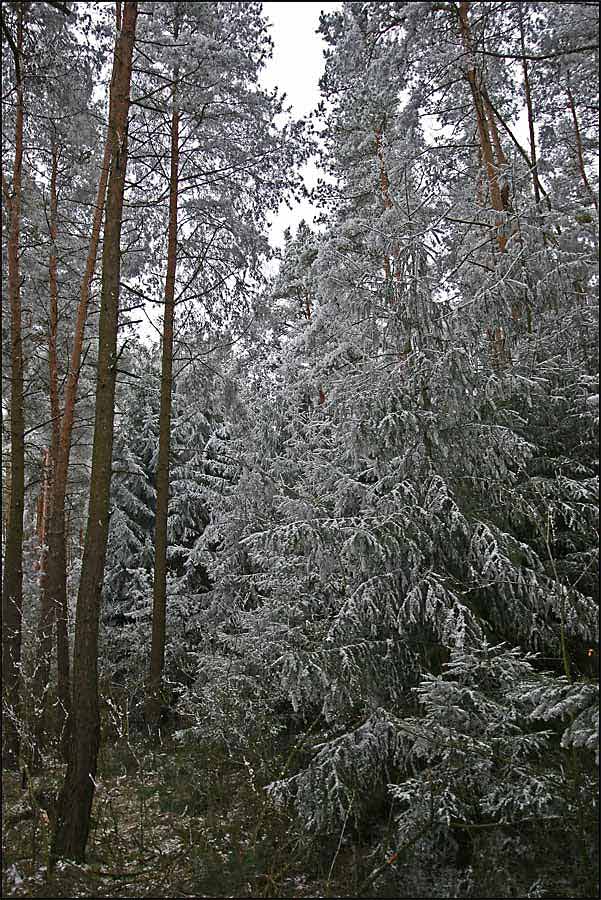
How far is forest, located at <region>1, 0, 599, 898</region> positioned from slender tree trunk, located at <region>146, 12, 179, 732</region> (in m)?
0.05

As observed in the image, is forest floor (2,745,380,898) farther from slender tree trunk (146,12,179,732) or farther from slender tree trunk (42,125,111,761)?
slender tree trunk (42,125,111,761)

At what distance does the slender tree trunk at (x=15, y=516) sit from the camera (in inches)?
324

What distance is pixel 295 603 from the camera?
7.15 meters

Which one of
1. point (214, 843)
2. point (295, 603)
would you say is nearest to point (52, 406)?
point (295, 603)

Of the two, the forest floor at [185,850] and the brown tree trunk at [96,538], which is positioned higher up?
the brown tree trunk at [96,538]

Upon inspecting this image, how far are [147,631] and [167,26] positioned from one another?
32.3ft

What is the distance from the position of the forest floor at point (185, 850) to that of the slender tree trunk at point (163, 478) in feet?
6.25

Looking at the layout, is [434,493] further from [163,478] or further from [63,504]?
[63,504]

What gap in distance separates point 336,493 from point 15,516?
189 inches

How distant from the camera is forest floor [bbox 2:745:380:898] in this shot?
4609 millimetres

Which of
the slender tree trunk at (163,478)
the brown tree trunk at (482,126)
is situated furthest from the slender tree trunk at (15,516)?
the brown tree trunk at (482,126)

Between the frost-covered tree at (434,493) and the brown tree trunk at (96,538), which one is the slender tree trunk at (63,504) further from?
the frost-covered tree at (434,493)

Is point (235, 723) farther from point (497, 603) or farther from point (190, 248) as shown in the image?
point (190, 248)

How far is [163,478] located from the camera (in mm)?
9547
